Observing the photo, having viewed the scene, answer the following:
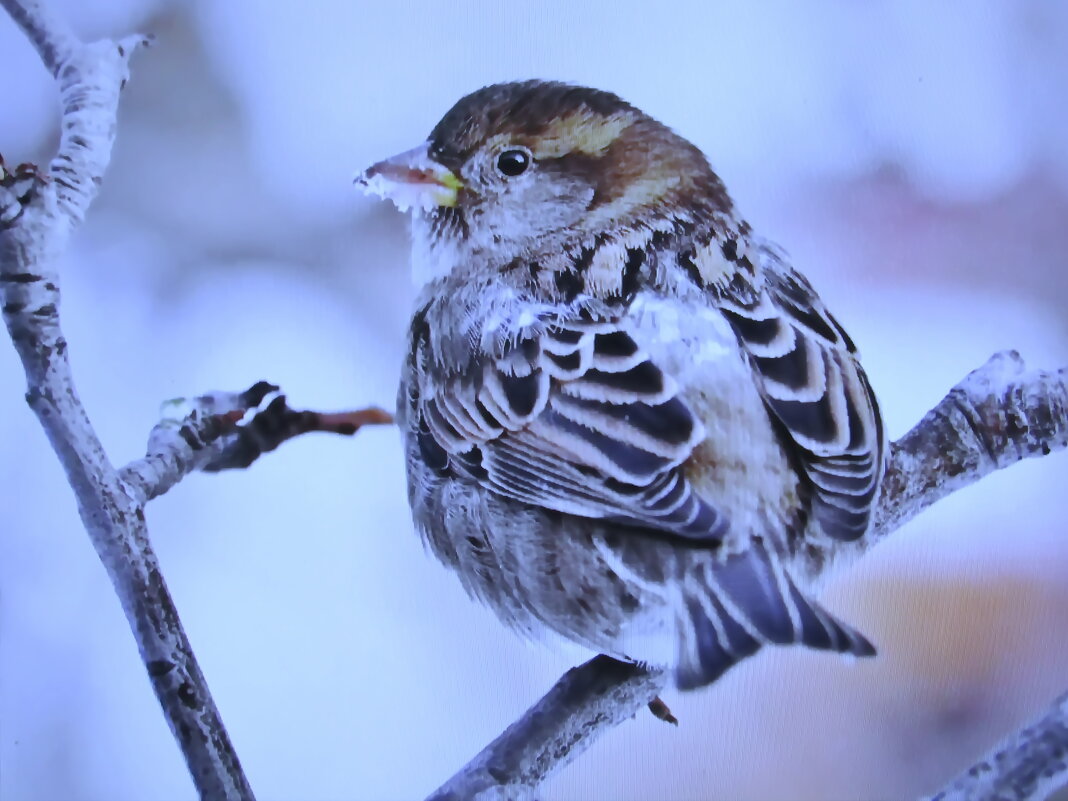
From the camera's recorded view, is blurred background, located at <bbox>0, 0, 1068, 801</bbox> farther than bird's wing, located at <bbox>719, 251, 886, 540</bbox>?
Yes

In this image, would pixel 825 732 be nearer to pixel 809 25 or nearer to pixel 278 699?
pixel 278 699

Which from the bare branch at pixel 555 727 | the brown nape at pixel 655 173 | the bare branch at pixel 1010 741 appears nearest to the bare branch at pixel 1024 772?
the bare branch at pixel 1010 741

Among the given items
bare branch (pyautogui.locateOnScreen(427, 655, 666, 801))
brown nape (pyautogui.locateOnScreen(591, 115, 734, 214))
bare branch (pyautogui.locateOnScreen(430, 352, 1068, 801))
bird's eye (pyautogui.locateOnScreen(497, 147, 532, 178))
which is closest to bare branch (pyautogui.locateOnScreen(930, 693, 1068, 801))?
bare branch (pyautogui.locateOnScreen(430, 352, 1068, 801))

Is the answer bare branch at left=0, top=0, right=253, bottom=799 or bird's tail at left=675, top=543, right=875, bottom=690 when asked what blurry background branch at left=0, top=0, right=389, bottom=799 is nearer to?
bare branch at left=0, top=0, right=253, bottom=799

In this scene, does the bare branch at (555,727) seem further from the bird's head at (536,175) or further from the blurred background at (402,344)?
the bird's head at (536,175)

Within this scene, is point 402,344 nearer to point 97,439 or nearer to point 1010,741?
point 97,439
